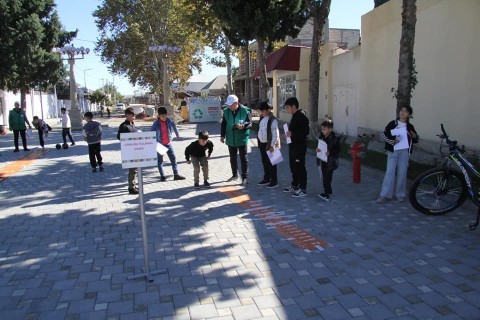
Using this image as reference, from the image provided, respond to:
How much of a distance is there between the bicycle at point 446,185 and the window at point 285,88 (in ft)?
57.1

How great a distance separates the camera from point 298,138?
23.5ft

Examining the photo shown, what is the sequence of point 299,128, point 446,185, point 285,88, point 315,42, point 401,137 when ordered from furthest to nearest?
point 285,88 < point 315,42 < point 299,128 < point 401,137 < point 446,185

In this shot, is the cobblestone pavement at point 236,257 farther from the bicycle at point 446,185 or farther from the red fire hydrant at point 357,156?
the red fire hydrant at point 357,156

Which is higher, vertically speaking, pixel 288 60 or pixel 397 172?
pixel 288 60

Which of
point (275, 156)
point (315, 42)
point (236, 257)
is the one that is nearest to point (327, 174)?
point (275, 156)

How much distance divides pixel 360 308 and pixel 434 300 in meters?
0.70

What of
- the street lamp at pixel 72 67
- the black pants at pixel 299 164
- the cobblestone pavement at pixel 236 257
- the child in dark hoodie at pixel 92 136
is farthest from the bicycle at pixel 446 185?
the street lamp at pixel 72 67

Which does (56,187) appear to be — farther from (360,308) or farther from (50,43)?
(50,43)

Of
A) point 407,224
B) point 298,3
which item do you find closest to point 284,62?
point 298,3

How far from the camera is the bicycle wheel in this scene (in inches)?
229

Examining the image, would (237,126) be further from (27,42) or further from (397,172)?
(27,42)

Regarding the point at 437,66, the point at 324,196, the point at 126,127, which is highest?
the point at 437,66

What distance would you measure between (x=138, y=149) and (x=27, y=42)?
2584 centimetres

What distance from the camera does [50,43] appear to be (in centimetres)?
2908
